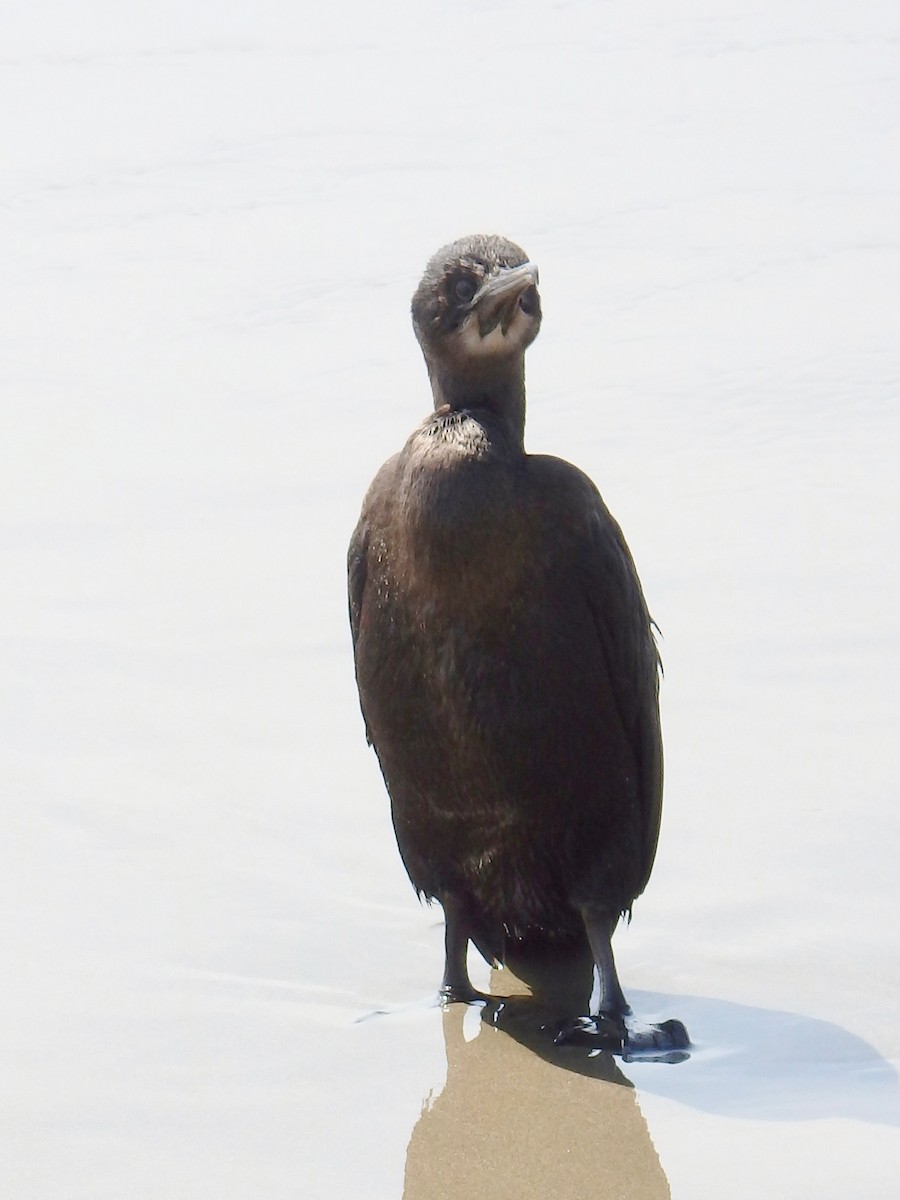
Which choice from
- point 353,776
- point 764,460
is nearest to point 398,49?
point 764,460

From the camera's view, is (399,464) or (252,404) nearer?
(399,464)

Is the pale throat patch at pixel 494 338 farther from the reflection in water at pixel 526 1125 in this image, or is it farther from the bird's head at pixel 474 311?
the reflection in water at pixel 526 1125

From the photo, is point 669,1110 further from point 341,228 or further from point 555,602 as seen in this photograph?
point 341,228

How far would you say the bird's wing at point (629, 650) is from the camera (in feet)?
14.0

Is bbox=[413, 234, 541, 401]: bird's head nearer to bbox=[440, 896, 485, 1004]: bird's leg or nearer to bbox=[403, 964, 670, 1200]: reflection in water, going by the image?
bbox=[440, 896, 485, 1004]: bird's leg

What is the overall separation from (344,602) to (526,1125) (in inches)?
128

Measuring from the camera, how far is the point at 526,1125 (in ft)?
12.6

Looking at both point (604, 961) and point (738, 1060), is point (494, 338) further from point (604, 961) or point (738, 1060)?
point (738, 1060)

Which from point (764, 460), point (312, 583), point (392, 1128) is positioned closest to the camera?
point (392, 1128)

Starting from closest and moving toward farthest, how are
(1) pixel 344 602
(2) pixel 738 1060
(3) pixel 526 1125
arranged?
(3) pixel 526 1125 < (2) pixel 738 1060 < (1) pixel 344 602

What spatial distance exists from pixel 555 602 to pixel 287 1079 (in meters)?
1.08

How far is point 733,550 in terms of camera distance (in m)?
7.27

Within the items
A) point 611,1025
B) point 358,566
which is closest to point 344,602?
point 358,566

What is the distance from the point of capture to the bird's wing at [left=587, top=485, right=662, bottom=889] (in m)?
4.28
